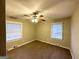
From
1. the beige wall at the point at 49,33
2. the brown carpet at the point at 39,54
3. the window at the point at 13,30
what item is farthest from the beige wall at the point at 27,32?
the brown carpet at the point at 39,54

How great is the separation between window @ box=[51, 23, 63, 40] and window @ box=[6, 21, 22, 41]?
258cm

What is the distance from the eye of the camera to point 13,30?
17.6 feet

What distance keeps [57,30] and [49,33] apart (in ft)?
2.91

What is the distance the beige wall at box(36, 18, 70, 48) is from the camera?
5.13m

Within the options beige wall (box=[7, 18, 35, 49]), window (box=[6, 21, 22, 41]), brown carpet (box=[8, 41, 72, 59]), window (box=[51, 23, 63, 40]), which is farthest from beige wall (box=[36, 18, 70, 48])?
window (box=[6, 21, 22, 41])

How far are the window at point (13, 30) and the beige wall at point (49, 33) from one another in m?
2.18

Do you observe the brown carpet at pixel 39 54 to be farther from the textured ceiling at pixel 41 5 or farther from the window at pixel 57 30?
the textured ceiling at pixel 41 5

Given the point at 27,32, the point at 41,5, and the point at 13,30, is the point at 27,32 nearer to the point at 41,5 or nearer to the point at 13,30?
the point at 13,30

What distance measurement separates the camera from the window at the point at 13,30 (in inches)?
188

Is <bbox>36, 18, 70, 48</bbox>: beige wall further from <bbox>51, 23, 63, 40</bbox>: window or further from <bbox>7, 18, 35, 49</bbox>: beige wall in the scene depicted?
<bbox>7, 18, 35, 49</bbox>: beige wall

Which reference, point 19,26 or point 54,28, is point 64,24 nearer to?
point 54,28
